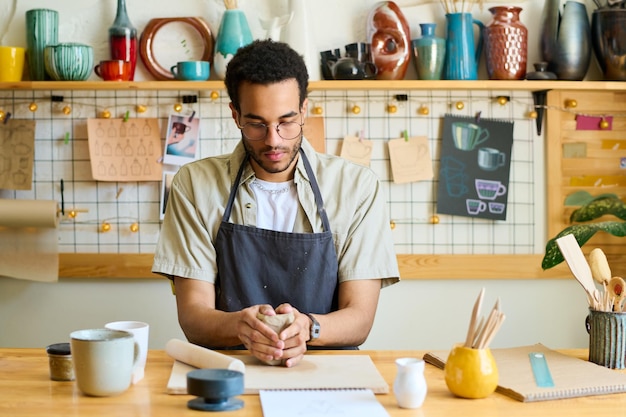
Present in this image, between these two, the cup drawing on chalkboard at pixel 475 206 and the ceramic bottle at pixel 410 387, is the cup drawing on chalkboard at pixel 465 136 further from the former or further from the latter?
the ceramic bottle at pixel 410 387

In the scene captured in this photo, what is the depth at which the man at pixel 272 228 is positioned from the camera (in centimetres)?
211

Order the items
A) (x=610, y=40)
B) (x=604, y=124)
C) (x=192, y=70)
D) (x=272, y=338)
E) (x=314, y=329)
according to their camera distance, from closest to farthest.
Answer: (x=272, y=338) < (x=314, y=329) < (x=192, y=70) < (x=610, y=40) < (x=604, y=124)

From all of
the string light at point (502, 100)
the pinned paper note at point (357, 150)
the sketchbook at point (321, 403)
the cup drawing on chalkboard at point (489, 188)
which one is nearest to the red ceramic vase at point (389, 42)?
the pinned paper note at point (357, 150)

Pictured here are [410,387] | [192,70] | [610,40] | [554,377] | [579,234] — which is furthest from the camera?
[610,40]

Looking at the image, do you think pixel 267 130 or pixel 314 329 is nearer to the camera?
pixel 314 329

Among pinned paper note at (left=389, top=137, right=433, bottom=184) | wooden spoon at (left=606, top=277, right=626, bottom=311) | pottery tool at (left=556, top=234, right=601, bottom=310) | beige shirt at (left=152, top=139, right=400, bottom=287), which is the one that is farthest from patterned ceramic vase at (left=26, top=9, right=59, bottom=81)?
wooden spoon at (left=606, top=277, right=626, bottom=311)

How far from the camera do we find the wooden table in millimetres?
1414

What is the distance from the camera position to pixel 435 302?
321cm

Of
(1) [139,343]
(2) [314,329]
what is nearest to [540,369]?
(2) [314,329]

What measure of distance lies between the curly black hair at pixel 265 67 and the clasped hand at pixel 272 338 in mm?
619

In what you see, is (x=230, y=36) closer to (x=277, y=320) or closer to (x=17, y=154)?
(x=17, y=154)

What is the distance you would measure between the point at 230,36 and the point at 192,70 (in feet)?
0.59

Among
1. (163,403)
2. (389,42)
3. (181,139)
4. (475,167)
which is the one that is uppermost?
(389,42)

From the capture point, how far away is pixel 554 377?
161 cm
